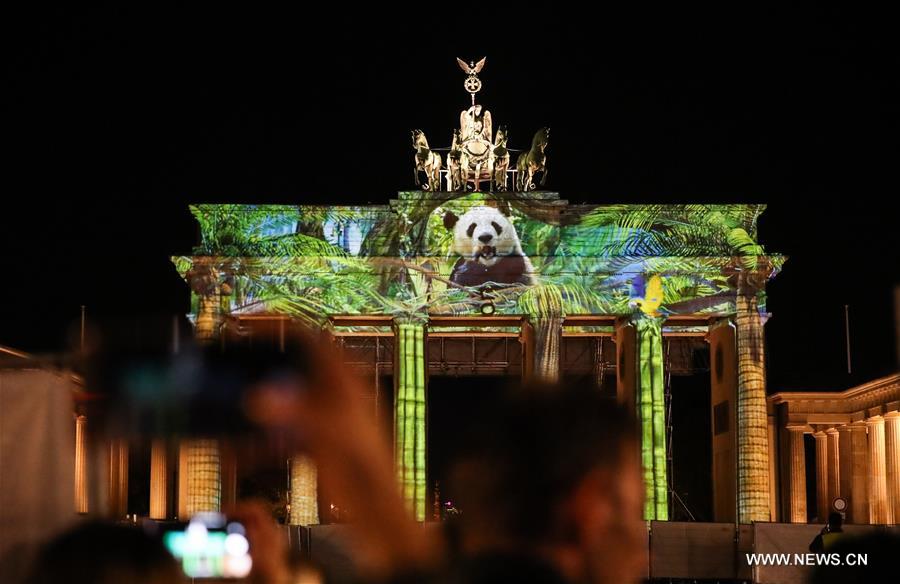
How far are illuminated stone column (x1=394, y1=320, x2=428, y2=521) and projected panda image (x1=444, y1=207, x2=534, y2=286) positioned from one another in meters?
3.11

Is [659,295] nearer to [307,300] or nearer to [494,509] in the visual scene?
[307,300]

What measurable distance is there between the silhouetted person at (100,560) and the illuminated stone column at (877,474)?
67.0 metres

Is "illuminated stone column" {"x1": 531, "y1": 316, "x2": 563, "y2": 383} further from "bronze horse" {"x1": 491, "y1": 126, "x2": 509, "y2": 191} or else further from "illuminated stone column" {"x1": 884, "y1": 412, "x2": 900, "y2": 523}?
"illuminated stone column" {"x1": 884, "y1": 412, "x2": 900, "y2": 523}

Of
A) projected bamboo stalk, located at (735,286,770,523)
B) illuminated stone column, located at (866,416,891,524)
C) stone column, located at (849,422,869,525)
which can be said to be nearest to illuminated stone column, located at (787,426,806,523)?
stone column, located at (849,422,869,525)

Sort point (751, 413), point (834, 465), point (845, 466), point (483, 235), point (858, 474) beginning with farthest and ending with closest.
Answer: point (834, 465), point (845, 466), point (858, 474), point (483, 235), point (751, 413)

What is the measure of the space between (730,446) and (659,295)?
7.11 m

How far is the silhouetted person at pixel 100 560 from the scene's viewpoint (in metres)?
5.33

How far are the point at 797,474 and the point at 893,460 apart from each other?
8.32 m

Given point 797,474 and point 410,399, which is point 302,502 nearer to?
point 410,399

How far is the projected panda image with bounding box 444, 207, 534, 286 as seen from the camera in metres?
64.6

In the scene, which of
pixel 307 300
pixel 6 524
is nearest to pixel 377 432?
pixel 6 524

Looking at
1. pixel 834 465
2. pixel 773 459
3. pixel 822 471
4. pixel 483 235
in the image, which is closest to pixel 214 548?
pixel 483 235

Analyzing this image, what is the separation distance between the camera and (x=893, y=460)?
68.4 meters

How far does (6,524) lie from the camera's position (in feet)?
20.3
